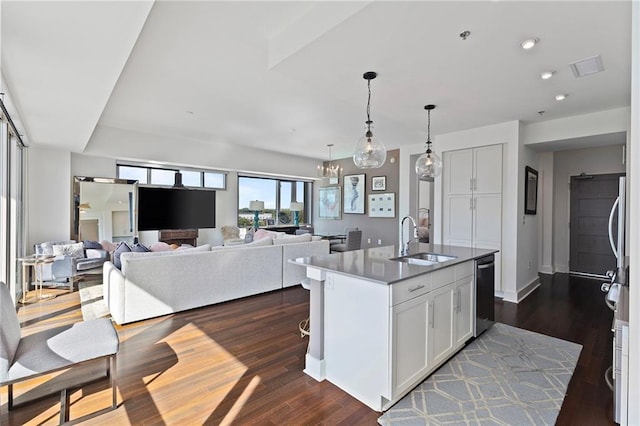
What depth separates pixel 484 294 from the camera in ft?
10.2

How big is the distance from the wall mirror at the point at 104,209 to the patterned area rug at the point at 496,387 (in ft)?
21.2

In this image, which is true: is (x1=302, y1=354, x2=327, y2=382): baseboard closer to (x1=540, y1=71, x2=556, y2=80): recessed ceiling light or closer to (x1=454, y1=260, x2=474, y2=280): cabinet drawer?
(x1=454, y1=260, x2=474, y2=280): cabinet drawer

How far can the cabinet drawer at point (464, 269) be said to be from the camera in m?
2.69

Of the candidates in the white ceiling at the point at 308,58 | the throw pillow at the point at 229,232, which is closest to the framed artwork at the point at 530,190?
the white ceiling at the point at 308,58

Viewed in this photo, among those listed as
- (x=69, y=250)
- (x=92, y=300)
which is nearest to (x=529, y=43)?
(x=92, y=300)

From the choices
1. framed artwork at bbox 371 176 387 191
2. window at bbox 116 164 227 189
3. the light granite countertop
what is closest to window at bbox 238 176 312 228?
window at bbox 116 164 227 189

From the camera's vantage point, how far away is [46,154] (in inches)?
216

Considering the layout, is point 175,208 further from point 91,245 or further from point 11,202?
point 11,202

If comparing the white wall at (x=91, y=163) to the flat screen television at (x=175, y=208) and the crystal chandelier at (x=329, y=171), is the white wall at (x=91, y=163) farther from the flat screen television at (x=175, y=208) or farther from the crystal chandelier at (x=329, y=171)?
the crystal chandelier at (x=329, y=171)

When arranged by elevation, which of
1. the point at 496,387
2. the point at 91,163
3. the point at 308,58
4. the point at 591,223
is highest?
the point at 308,58

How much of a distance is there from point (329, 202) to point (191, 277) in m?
6.04

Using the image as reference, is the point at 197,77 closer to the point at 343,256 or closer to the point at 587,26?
the point at 343,256

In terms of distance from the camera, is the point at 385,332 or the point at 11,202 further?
the point at 11,202

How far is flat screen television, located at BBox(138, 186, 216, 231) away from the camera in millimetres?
6746
